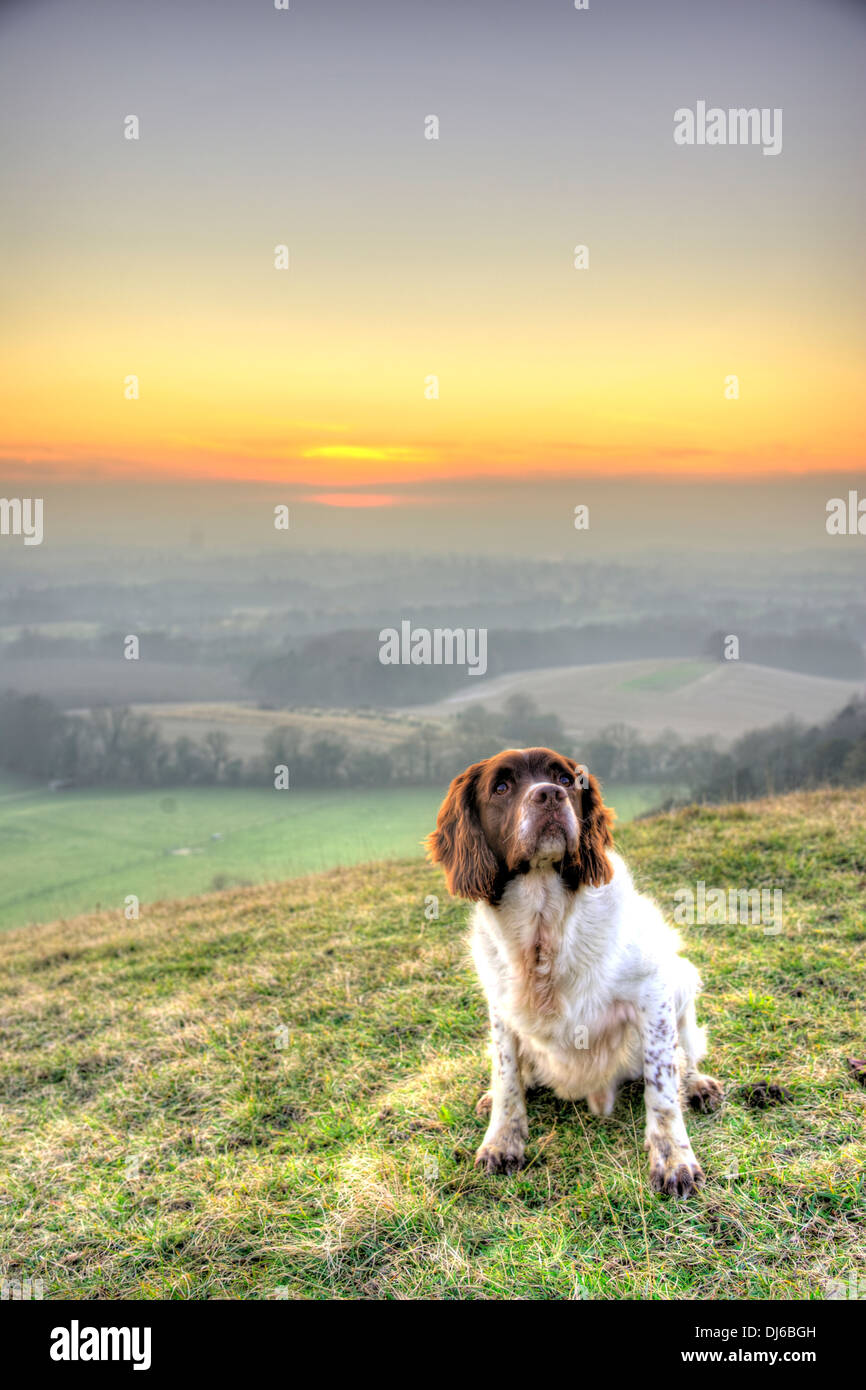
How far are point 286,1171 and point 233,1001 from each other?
7.27 ft

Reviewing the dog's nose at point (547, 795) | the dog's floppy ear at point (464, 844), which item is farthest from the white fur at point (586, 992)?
the dog's nose at point (547, 795)

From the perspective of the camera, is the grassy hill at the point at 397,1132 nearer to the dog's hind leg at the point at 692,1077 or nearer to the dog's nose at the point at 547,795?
the dog's hind leg at the point at 692,1077

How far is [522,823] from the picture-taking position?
310cm

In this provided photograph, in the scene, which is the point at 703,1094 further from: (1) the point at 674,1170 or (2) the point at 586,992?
(2) the point at 586,992

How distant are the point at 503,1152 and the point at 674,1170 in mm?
638

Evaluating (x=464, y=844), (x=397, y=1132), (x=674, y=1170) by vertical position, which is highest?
(x=464, y=844)

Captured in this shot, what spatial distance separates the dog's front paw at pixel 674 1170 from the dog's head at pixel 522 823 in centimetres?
95

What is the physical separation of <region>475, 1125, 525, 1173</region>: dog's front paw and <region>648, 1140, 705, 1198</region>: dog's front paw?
1.65ft

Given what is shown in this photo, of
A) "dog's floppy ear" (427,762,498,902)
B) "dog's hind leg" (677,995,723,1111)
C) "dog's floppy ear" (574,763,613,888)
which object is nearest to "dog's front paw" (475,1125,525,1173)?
"dog's hind leg" (677,995,723,1111)

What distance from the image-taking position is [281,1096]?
4414 mm

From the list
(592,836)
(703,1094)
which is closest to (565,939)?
(592,836)

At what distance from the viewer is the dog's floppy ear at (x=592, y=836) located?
319 cm

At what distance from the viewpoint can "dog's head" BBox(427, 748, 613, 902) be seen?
307cm

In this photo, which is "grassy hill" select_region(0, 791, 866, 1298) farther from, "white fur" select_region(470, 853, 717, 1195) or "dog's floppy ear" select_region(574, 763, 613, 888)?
"dog's floppy ear" select_region(574, 763, 613, 888)
